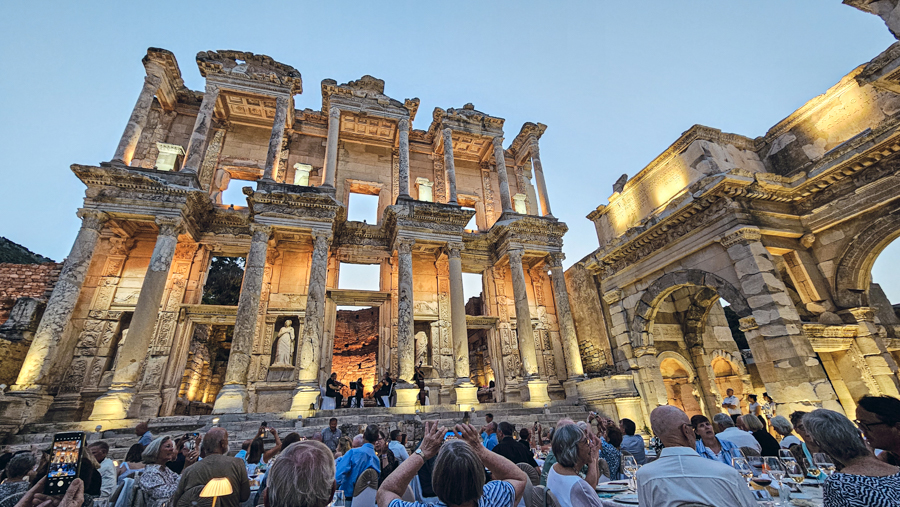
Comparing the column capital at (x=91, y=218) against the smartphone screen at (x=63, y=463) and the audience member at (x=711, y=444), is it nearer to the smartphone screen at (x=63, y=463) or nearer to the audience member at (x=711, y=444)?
the smartphone screen at (x=63, y=463)

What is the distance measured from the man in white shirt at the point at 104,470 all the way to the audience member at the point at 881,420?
6697mm

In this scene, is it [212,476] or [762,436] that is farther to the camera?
[762,436]

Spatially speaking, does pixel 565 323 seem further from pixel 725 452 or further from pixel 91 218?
pixel 91 218

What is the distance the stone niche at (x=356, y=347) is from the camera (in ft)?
72.2

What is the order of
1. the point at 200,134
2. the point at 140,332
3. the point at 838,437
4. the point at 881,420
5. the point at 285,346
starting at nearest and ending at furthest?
the point at 838,437 → the point at 881,420 → the point at 140,332 → the point at 285,346 → the point at 200,134

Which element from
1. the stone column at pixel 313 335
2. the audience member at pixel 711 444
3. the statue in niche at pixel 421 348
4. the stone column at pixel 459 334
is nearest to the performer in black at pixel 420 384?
the stone column at pixel 459 334

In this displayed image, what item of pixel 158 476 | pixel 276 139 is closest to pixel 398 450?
pixel 158 476

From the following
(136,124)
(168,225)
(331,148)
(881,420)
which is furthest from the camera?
(331,148)

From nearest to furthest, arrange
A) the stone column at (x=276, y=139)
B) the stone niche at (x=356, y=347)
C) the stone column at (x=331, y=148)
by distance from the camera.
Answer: the stone column at (x=276, y=139) < the stone column at (x=331, y=148) < the stone niche at (x=356, y=347)

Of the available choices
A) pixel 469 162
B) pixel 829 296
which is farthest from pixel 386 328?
pixel 829 296

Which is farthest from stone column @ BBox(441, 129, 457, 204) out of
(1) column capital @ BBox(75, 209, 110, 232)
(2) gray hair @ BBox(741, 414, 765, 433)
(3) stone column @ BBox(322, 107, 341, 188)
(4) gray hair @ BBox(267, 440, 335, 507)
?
(4) gray hair @ BBox(267, 440, 335, 507)

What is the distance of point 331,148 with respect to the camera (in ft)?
52.6

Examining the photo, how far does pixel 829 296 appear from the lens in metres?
11.0

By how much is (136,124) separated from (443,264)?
12607 mm
